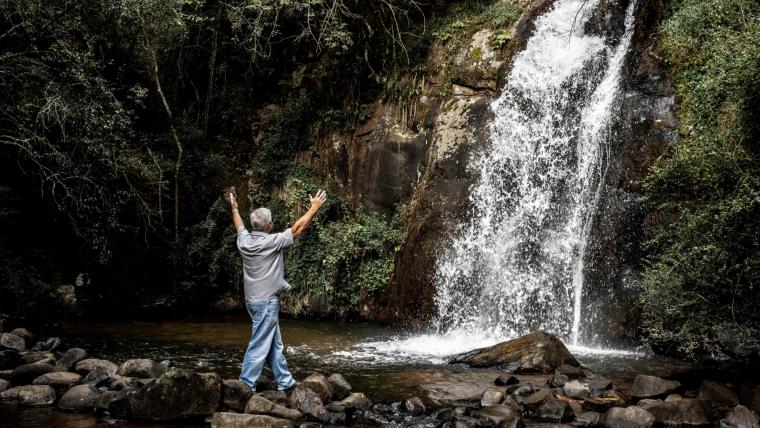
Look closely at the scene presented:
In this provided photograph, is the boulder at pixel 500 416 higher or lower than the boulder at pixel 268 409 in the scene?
lower

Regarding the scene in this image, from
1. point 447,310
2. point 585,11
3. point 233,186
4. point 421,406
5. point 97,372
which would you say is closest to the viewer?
point 421,406

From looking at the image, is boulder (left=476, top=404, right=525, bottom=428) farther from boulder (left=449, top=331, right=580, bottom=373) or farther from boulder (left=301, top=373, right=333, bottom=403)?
boulder (left=449, top=331, right=580, bottom=373)

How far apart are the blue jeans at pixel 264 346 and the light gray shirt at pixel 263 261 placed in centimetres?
11

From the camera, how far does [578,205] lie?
443 inches

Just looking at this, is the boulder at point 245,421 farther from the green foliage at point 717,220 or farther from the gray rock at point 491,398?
the green foliage at point 717,220

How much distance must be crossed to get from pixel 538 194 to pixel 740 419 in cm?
663

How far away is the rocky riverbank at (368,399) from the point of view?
5.58m

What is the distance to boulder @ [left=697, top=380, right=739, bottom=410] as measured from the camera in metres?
6.29

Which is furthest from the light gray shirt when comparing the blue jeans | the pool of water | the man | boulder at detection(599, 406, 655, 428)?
boulder at detection(599, 406, 655, 428)

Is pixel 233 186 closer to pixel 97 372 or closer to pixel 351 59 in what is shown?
pixel 351 59

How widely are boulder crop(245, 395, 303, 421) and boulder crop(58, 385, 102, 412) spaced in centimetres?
161

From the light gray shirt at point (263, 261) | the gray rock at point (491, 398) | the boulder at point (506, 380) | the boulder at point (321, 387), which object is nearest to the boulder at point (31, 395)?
the light gray shirt at point (263, 261)

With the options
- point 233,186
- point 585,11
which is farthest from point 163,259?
point 585,11

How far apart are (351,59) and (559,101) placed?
19.3 ft
